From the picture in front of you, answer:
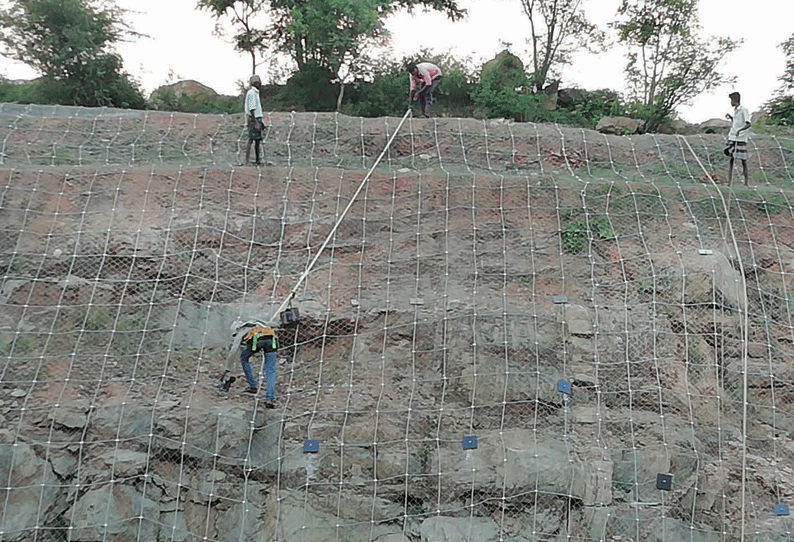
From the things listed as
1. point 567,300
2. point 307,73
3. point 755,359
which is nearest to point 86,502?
point 567,300

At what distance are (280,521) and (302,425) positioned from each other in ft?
2.41

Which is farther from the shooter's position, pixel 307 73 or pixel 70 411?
pixel 307 73

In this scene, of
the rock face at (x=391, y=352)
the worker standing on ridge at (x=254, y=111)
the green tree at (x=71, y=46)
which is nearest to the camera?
the rock face at (x=391, y=352)

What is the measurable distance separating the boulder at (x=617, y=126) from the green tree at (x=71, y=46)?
8006 millimetres

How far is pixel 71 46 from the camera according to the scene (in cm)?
1035

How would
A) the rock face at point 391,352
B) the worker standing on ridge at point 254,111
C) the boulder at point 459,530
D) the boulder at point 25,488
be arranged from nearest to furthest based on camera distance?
the boulder at point 25,488 → the boulder at point 459,530 → the rock face at point 391,352 → the worker standing on ridge at point 254,111

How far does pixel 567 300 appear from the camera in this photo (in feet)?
19.6

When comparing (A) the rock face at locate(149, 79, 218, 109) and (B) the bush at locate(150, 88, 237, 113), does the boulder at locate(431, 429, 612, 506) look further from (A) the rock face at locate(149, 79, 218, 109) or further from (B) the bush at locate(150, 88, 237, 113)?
(A) the rock face at locate(149, 79, 218, 109)

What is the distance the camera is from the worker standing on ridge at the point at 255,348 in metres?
5.07

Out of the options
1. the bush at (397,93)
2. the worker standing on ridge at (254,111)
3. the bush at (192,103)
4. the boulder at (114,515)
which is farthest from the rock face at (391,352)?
the bush at (397,93)

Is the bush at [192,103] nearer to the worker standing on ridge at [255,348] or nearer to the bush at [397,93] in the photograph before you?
the bush at [397,93]

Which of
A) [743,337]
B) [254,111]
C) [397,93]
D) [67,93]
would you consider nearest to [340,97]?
[397,93]

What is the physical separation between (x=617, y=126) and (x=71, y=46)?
885cm

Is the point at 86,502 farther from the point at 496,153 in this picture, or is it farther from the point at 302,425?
the point at 496,153
